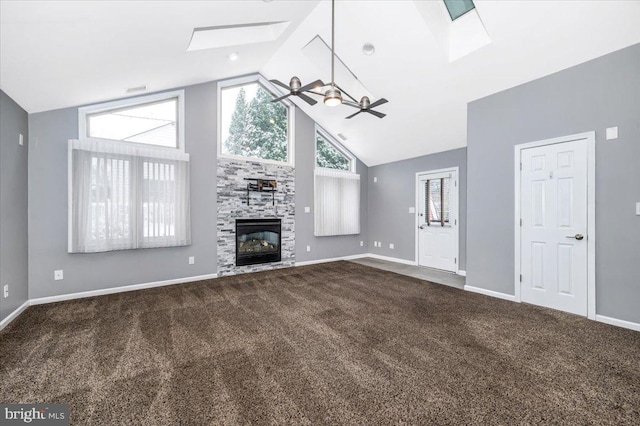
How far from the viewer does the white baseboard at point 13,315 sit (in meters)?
2.89

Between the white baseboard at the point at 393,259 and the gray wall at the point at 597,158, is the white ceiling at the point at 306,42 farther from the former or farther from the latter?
the white baseboard at the point at 393,259

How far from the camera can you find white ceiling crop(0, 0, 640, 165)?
97.9 inches

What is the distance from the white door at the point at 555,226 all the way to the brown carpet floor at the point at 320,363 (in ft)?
0.97

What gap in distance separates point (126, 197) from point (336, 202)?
436 cm

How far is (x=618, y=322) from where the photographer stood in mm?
2918

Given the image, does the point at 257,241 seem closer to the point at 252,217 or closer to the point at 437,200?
the point at 252,217

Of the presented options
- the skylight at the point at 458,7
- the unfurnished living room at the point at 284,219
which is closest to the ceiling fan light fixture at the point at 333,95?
the unfurnished living room at the point at 284,219

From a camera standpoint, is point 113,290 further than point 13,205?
Yes

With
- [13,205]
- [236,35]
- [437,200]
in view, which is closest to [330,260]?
[437,200]

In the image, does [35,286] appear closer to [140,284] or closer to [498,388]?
[140,284]

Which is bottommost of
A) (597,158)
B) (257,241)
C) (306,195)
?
(257,241)

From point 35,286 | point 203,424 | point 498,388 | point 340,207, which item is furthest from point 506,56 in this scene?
point 35,286

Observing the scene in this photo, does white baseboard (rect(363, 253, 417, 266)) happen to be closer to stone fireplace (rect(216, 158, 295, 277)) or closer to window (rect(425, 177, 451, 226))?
window (rect(425, 177, 451, 226))

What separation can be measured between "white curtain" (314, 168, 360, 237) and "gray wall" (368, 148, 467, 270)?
54cm
